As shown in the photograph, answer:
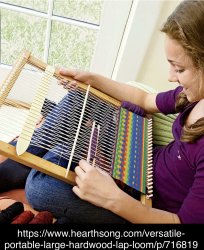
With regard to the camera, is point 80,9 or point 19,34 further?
point 19,34

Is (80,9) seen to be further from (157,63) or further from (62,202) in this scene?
(62,202)

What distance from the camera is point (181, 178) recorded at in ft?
3.19

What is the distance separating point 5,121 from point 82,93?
0.31 m

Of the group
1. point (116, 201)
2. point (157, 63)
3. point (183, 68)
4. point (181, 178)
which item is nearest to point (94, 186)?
point (116, 201)

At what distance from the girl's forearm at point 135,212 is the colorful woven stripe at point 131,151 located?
6 centimetres

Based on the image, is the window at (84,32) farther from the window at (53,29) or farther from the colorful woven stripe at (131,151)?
the colorful woven stripe at (131,151)

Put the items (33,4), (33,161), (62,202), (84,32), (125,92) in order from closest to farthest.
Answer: (33,161) → (62,202) → (125,92) → (33,4) → (84,32)

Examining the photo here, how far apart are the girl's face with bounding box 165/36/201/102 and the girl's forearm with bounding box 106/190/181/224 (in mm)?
357

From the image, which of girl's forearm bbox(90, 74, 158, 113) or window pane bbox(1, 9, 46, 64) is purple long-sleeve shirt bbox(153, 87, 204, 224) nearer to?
girl's forearm bbox(90, 74, 158, 113)

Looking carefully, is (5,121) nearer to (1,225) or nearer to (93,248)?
(1,225)

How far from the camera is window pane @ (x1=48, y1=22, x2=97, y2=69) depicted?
1.77 meters

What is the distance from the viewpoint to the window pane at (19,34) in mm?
1735

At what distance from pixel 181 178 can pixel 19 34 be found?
1320 mm

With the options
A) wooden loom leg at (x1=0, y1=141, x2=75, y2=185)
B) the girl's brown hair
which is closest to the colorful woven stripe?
wooden loom leg at (x1=0, y1=141, x2=75, y2=185)
